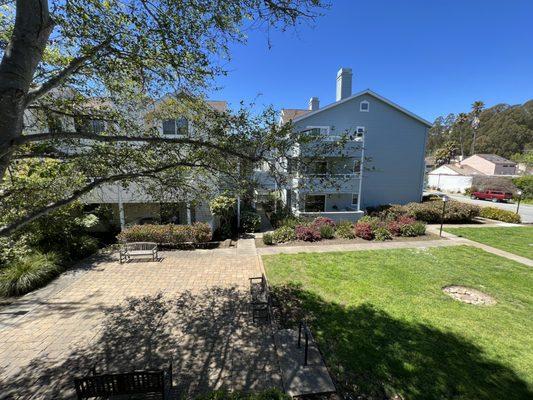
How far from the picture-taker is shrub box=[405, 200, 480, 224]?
18.9 metres

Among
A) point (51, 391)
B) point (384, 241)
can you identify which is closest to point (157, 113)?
point (51, 391)

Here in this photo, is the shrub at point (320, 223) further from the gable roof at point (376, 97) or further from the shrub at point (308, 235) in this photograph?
the gable roof at point (376, 97)

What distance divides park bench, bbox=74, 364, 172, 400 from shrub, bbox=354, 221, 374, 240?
507 inches

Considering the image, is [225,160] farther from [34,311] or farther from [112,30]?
[34,311]

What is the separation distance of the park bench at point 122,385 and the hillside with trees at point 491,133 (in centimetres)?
7870

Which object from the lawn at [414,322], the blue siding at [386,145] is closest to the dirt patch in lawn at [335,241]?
the lawn at [414,322]

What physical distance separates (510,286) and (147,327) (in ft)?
38.5

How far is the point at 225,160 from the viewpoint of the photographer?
538cm

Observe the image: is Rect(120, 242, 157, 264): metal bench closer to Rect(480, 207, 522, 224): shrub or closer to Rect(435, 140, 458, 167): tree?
Rect(480, 207, 522, 224): shrub

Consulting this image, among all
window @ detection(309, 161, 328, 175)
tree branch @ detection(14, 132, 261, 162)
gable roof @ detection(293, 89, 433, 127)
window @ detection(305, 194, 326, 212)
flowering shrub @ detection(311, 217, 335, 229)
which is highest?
gable roof @ detection(293, 89, 433, 127)

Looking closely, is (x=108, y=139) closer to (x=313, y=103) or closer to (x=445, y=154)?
(x=313, y=103)

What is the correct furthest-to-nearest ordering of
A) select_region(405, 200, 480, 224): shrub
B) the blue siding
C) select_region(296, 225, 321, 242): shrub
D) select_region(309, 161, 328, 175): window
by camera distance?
the blue siding, select_region(405, 200, 480, 224): shrub, select_region(296, 225, 321, 242): shrub, select_region(309, 161, 328, 175): window

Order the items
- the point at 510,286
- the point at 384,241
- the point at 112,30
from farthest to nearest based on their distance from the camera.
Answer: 1. the point at 384,241
2. the point at 510,286
3. the point at 112,30

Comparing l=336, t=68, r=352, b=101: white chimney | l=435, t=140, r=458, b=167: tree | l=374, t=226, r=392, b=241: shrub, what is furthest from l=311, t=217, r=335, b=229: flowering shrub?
l=435, t=140, r=458, b=167: tree
